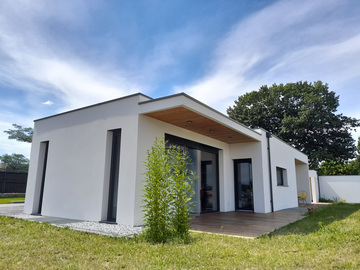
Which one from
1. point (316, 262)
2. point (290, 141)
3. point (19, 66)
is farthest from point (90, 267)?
point (290, 141)

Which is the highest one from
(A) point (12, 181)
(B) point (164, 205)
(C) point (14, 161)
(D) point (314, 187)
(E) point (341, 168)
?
(C) point (14, 161)

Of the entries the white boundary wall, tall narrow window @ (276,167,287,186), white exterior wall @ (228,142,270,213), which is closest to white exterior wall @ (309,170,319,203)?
the white boundary wall

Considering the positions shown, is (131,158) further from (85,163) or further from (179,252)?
(179,252)

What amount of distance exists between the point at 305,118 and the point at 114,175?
20.2 metres

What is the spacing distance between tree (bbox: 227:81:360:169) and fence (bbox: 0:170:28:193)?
64.1 ft

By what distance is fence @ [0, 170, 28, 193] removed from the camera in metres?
16.0

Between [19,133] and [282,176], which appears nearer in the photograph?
[282,176]

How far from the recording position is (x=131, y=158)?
621cm

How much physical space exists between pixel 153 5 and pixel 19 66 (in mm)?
5446

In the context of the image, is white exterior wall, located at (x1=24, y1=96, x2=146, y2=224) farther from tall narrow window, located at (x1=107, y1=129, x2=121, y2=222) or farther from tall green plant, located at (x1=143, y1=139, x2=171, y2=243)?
tall green plant, located at (x1=143, y1=139, x2=171, y2=243)

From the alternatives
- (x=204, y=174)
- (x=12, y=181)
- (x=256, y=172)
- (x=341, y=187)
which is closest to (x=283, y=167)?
(x=256, y=172)

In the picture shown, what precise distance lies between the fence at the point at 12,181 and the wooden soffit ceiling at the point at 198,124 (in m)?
14.6

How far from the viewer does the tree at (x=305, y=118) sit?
22.0 metres

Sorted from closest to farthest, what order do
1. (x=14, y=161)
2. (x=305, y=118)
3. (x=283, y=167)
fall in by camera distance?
1. (x=283, y=167)
2. (x=305, y=118)
3. (x=14, y=161)
